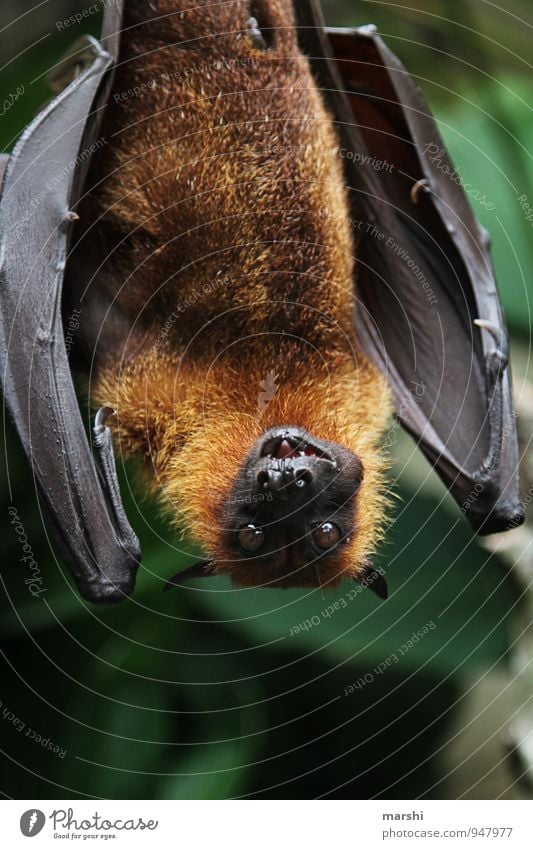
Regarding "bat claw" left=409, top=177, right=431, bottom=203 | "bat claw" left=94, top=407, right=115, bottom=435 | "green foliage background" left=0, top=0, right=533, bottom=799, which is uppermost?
"bat claw" left=409, top=177, right=431, bottom=203

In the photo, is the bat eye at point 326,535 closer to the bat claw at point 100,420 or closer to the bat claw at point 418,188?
the bat claw at point 100,420

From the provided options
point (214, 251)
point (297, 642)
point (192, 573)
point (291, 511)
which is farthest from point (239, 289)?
point (297, 642)

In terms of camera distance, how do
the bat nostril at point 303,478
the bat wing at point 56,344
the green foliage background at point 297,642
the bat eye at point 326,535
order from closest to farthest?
the bat wing at point 56,344 < the bat nostril at point 303,478 < the bat eye at point 326,535 < the green foliage background at point 297,642

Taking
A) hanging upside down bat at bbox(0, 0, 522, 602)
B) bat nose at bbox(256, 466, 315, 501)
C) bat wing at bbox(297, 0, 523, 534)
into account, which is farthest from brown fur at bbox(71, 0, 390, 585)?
bat nose at bbox(256, 466, 315, 501)

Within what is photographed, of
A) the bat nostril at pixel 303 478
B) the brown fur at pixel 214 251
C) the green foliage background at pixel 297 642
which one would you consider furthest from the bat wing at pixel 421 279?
the bat nostril at pixel 303 478

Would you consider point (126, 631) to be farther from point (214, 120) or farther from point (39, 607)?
point (214, 120)

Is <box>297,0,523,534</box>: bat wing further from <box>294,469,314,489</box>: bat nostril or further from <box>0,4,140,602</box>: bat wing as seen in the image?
<box>0,4,140,602</box>: bat wing

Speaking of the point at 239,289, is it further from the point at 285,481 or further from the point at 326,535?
the point at 326,535
